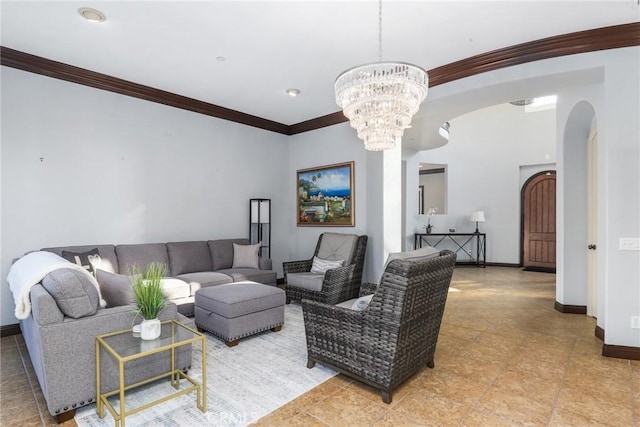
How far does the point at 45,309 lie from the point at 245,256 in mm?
3125

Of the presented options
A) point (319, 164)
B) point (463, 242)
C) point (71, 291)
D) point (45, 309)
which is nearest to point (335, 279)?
point (319, 164)

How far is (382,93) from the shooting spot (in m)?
2.44

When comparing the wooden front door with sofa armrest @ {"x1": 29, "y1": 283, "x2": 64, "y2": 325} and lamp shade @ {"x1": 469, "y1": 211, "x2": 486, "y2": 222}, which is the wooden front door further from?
sofa armrest @ {"x1": 29, "y1": 283, "x2": 64, "y2": 325}

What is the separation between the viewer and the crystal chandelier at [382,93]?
95.7 inches

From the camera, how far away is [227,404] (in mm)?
2270

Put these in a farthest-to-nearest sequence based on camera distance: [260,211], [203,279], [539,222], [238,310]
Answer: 1. [539,222]
2. [260,211]
3. [203,279]
4. [238,310]

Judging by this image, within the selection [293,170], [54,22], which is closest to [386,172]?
[293,170]

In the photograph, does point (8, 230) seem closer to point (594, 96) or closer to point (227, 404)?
point (227, 404)

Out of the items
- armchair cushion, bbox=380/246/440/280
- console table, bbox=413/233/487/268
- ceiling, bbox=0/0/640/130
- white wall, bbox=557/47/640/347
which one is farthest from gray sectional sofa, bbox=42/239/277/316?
console table, bbox=413/233/487/268

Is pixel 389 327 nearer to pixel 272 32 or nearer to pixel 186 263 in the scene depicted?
pixel 272 32

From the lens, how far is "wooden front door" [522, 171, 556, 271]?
7980mm

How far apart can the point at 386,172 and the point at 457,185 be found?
16.2ft

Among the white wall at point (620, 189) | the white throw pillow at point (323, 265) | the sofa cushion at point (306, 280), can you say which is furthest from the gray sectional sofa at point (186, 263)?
the white wall at point (620, 189)

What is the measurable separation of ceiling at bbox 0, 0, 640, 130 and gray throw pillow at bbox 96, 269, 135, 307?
2214 millimetres
